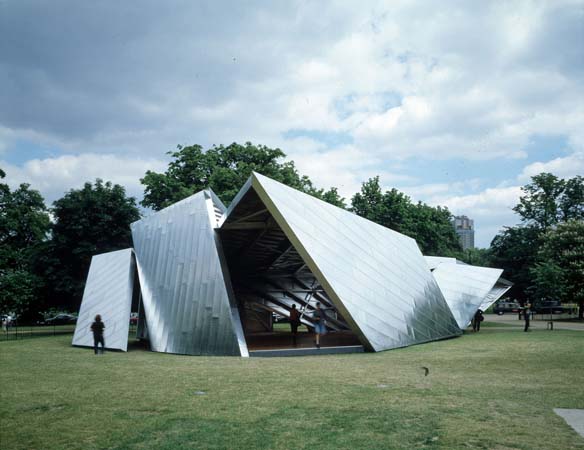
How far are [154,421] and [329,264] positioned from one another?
9.65 meters

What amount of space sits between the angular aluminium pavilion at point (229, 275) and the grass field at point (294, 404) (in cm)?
312

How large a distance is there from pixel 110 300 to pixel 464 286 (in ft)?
61.2

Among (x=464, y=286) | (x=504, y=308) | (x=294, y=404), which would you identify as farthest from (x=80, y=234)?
(x=504, y=308)

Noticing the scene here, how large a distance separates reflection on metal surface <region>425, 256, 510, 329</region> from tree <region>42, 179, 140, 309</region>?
2048 cm

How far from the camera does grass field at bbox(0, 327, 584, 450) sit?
546 centimetres

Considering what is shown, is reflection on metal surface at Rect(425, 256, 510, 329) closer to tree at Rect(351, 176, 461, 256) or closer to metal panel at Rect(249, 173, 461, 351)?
metal panel at Rect(249, 173, 461, 351)

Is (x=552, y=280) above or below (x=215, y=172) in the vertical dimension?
below

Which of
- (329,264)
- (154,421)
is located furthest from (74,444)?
(329,264)

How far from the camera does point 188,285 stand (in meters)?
16.7

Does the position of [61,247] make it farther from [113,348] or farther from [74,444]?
[74,444]

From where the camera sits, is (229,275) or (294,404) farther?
(229,275)

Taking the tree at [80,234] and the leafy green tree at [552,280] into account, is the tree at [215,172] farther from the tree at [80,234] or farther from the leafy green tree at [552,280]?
the leafy green tree at [552,280]

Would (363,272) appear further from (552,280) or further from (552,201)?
(552,201)

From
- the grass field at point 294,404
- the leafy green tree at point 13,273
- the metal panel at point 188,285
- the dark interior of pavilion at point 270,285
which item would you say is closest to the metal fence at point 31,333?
the leafy green tree at point 13,273
